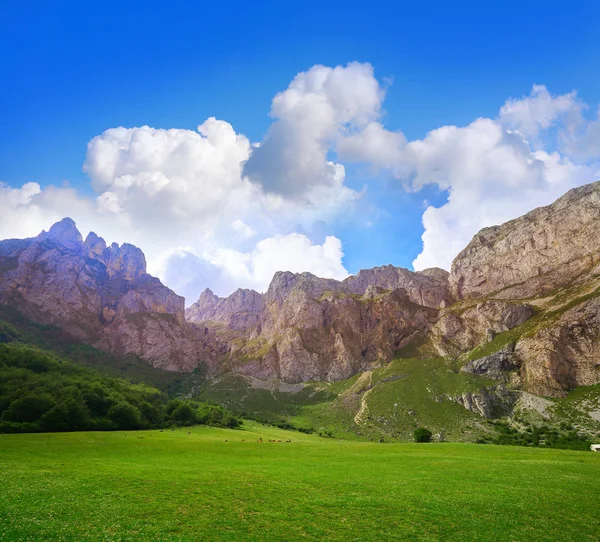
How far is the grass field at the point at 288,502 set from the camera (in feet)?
64.1

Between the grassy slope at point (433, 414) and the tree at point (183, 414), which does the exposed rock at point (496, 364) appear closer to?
the grassy slope at point (433, 414)

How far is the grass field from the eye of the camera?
19.5 meters

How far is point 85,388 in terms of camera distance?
4601 inches

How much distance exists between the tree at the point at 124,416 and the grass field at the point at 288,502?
243ft

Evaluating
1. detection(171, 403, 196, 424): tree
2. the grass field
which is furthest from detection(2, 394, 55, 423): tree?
the grass field

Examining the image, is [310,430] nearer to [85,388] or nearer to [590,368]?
[85,388]

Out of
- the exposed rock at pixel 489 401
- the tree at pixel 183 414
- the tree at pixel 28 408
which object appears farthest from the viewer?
the exposed rock at pixel 489 401

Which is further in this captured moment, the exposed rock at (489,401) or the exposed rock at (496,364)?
the exposed rock at (496,364)

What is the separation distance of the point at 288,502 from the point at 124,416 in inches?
4171

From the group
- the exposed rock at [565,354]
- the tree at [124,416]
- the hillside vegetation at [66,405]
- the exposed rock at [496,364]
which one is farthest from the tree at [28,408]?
the exposed rock at [565,354]

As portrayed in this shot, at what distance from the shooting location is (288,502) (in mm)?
25172

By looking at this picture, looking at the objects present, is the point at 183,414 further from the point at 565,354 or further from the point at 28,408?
the point at 565,354

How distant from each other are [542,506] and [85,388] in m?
129

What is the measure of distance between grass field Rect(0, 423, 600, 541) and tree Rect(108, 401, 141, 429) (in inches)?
2911
